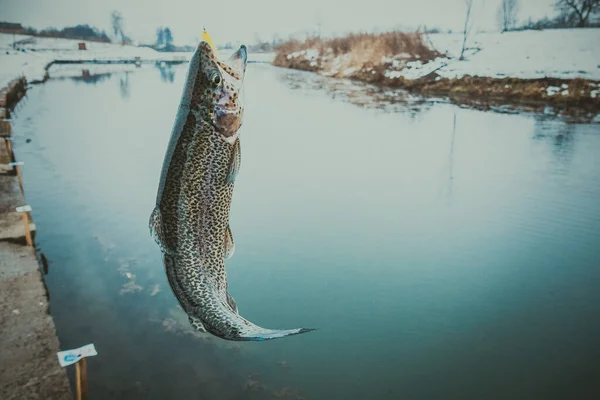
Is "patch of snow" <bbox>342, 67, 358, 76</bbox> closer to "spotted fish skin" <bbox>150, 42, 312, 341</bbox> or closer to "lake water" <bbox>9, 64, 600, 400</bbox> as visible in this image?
"lake water" <bbox>9, 64, 600, 400</bbox>

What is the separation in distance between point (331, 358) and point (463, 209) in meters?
5.35

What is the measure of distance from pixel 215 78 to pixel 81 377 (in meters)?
2.44

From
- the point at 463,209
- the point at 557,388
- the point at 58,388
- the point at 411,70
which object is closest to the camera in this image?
the point at 58,388

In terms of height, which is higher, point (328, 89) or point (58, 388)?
point (328, 89)

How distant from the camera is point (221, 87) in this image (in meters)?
1.48

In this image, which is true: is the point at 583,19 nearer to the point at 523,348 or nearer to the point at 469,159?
the point at 469,159

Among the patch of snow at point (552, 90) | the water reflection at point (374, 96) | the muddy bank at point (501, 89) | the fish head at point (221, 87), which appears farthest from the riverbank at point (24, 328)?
the patch of snow at point (552, 90)

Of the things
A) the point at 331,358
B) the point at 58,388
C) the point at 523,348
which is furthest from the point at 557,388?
the point at 58,388

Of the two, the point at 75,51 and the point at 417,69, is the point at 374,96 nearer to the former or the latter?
the point at 417,69

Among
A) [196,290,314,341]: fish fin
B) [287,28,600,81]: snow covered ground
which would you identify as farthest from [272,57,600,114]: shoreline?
[196,290,314,341]: fish fin

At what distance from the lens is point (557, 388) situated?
4328 millimetres

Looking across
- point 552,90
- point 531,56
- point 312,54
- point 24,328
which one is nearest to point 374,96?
point 552,90

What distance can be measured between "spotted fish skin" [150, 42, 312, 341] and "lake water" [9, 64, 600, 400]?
266 centimetres

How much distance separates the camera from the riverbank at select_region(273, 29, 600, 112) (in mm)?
22906
